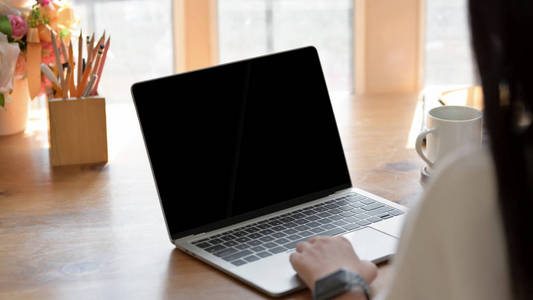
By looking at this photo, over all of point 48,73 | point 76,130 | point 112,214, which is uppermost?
point 48,73

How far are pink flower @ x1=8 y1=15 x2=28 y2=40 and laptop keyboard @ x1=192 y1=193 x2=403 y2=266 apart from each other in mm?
769

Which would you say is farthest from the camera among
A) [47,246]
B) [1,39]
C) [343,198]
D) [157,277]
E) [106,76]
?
[106,76]

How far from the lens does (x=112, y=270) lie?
1.07 meters

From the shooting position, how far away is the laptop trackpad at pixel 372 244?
1069 mm

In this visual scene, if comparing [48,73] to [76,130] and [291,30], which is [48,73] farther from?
[291,30]

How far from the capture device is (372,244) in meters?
1.11

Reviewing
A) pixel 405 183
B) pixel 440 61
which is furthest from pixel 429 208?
pixel 440 61

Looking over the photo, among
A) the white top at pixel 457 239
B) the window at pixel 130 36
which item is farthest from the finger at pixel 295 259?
the window at pixel 130 36

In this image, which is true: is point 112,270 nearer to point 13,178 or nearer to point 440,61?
point 13,178

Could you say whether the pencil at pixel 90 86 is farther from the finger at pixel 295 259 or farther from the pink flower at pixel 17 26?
the finger at pixel 295 259

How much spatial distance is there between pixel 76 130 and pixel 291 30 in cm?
270

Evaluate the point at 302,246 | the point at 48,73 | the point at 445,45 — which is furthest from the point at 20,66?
the point at 445,45

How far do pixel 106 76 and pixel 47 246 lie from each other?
3046 millimetres

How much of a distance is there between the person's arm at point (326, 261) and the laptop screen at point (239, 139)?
207mm
